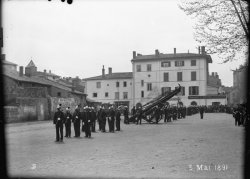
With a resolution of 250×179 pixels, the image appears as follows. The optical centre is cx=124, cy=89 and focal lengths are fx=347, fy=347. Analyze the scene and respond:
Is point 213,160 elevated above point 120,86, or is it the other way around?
point 120,86

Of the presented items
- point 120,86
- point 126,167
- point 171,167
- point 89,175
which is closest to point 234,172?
point 171,167

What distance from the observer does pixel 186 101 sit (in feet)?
222

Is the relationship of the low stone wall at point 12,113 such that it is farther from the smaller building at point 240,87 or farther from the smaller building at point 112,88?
the smaller building at point 112,88

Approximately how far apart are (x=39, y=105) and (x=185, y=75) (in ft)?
118

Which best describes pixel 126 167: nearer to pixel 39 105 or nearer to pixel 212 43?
pixel 212 43

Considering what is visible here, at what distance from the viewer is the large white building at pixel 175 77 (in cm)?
6656

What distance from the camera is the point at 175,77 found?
225ft

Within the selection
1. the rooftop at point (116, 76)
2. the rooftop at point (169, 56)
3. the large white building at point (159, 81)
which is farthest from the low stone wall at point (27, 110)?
the rooftop at point (116, 76)

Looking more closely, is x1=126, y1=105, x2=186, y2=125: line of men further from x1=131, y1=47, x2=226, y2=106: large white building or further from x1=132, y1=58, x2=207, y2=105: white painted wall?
x1=132, y1=58, x2=207, y2=105: white painted wall

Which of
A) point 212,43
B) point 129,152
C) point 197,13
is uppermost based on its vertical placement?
point 197,13

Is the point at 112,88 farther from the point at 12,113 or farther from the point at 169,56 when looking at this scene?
the point at 12,113

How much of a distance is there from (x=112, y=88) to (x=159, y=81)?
11443mm

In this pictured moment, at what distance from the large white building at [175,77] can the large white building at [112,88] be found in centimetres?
275

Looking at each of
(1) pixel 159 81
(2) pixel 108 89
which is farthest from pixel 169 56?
(2) pixel 108 89
